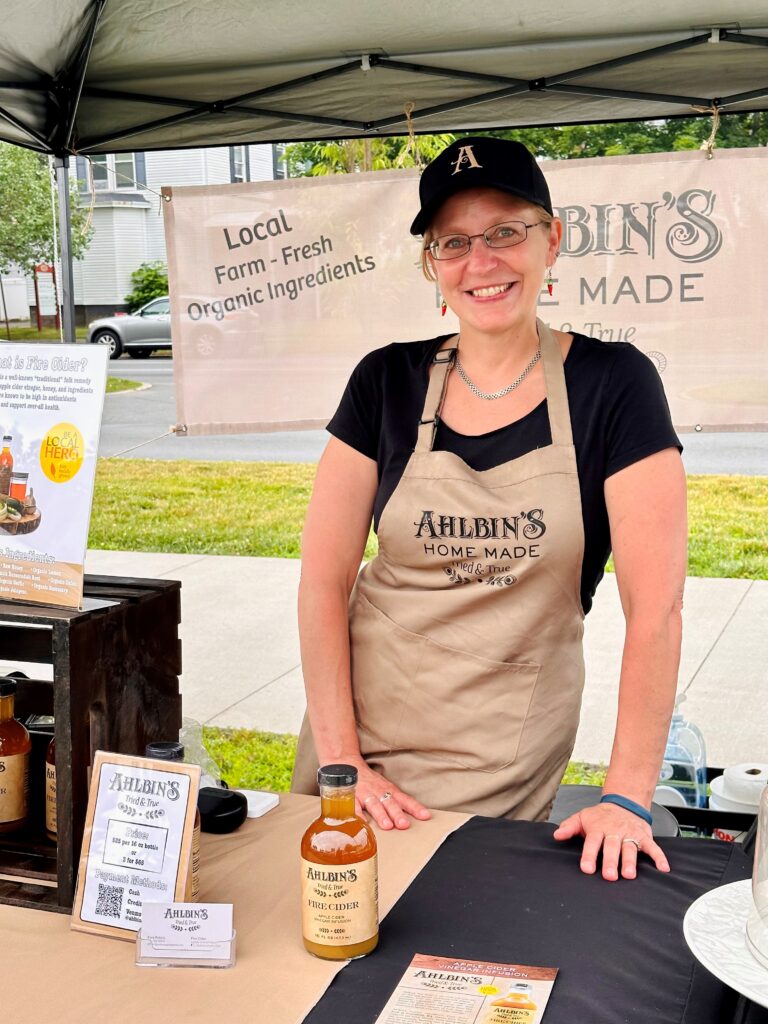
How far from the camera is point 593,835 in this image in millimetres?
1281

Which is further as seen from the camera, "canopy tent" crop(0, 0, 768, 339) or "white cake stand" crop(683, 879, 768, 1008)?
"canopy tent" crop(0, 0, 768, 339)

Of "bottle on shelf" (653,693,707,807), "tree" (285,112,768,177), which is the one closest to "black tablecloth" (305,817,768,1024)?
"bottle on shelf" (653,693,707,807)

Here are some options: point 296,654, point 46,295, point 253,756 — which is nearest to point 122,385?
point 46,295

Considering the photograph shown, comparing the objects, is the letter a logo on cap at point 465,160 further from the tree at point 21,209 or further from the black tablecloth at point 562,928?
the tree at point 21,209

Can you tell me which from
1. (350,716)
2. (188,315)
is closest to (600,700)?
(188,315)

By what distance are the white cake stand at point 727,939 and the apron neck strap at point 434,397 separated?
75cm

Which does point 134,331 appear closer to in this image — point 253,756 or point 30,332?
point 30,332

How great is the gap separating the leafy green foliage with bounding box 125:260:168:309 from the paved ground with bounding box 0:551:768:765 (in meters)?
15.3

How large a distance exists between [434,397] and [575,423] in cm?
22

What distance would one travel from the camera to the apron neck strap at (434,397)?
1.62 m

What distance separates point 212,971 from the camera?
3.42ft

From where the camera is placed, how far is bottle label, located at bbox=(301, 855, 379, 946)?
1.01 m

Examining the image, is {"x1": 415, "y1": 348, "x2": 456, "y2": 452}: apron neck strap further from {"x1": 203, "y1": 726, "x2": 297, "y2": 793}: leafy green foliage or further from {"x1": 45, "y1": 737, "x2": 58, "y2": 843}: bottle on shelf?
{"x1": 203, "y1": 726, "x2": 297, "y2": 793}: leafy green foliage

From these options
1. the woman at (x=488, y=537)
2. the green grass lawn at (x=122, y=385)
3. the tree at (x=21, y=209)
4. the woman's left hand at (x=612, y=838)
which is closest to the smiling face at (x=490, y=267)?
the woman at (x=488, y=537)
